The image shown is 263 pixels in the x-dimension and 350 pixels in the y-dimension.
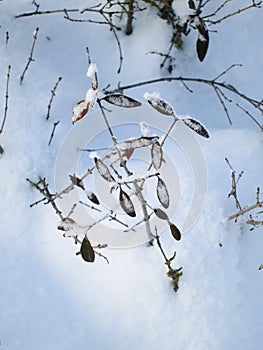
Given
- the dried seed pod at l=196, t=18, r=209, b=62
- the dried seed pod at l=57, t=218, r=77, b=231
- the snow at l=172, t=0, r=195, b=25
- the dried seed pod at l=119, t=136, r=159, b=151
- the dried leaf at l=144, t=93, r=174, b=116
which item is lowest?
the dried seed pod at l=57, t=218, r=77, b=231

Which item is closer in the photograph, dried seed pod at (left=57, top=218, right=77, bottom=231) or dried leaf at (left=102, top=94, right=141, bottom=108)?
dried leaf at (left=102, top=94, right=141, bottom=108)

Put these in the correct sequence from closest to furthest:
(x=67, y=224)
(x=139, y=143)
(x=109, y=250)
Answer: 1. (x=139, y=143)
2. (x=67, y=224)
3. (x=109, y=250)

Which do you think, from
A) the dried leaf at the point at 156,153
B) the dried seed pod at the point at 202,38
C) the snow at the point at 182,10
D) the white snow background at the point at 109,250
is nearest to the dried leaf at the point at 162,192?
the dried leaf at the point at 156,153

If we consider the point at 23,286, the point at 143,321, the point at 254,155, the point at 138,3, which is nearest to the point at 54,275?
the point at 23,286

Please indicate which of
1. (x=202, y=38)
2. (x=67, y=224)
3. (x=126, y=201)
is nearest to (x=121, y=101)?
(x=126, y=201)

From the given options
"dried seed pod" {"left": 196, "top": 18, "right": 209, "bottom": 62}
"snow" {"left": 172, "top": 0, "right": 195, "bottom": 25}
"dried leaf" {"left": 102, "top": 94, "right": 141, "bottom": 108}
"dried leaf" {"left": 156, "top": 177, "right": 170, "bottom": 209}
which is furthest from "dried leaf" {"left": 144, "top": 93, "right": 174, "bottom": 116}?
"snow" {"left": 172, "top": 0, "right": 195, "bottom": 25}

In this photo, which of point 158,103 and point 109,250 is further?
point 109,250

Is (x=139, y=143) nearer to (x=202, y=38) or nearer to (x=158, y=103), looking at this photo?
(x=158, y=103)

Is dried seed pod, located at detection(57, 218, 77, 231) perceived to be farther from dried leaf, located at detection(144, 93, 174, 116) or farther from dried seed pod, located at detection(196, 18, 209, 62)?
dried seed pod, located at detection(196, 18, 209, 62)

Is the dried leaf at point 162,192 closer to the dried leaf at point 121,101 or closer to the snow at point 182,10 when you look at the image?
the dried leaf at point 121,101
